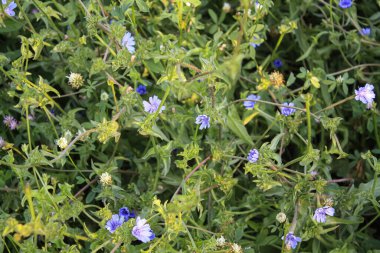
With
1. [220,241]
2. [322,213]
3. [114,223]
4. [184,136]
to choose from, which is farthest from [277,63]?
[114,223]

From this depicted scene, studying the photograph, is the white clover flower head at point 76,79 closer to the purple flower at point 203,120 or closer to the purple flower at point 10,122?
the purple flower at point 10,122

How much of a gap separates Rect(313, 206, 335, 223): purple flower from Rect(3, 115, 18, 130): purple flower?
1178 millimetres

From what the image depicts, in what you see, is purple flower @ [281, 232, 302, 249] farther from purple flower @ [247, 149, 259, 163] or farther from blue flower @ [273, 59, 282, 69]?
blue flower @ [273, 59, 282, 69]

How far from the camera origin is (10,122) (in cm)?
235

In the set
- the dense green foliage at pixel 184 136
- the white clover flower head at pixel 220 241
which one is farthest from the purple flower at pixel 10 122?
the white clover flower head at pixel 220 241

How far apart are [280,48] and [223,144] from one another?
83 cm

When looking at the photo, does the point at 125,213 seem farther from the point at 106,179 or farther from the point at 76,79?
the point at 76,79

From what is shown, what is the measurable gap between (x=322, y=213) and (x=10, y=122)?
1.23m

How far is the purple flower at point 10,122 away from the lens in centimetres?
234

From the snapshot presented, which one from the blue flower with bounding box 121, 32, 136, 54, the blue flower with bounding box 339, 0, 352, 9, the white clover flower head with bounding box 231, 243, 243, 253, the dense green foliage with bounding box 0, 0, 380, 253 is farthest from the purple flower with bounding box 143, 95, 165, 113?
the blue flower with bounding box 339, 0, 352, 9

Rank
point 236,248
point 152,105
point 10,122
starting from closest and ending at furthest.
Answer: point 236,248 < point 152,105 < point 10,122

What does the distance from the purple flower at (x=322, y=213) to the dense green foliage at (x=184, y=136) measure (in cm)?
2

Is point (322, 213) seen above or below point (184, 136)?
below

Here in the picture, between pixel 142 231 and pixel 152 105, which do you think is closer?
pixel 142 231
